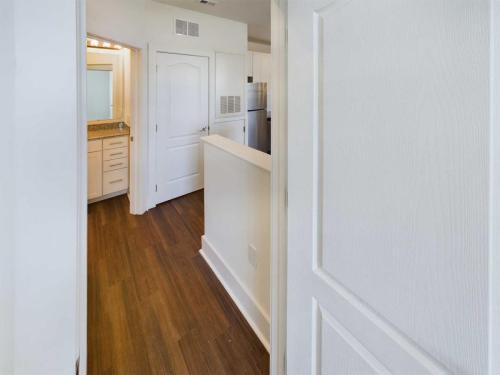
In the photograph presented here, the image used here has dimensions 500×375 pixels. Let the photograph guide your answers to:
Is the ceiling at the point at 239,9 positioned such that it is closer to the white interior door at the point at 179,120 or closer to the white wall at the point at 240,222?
the white interior door at the point at 179,120

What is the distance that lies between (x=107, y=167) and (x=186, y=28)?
220 centimetres

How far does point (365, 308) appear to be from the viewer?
799 mm

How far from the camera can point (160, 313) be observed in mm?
2145

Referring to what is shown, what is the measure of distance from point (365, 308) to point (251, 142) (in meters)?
5.20

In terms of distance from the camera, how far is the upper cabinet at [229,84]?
4883 millimetres

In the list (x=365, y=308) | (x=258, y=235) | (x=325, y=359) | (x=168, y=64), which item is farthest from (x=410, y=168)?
(x=168, y=64)

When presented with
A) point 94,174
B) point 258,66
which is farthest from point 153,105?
point 258,66

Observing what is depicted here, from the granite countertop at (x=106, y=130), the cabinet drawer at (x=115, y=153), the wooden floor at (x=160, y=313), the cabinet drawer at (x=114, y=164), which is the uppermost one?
the granite countertop at (x=106, y=130)

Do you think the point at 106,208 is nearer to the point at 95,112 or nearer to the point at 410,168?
the point at 95,112

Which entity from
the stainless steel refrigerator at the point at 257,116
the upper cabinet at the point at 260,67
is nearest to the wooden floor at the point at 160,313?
the stainless steel refrigerator at the point at 257,116

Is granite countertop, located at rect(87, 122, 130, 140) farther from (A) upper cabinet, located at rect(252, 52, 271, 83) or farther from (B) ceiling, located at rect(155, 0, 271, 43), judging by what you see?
(A) upper cabinet, located at rect(252, 52, 271, 83)

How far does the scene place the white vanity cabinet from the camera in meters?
4.50
